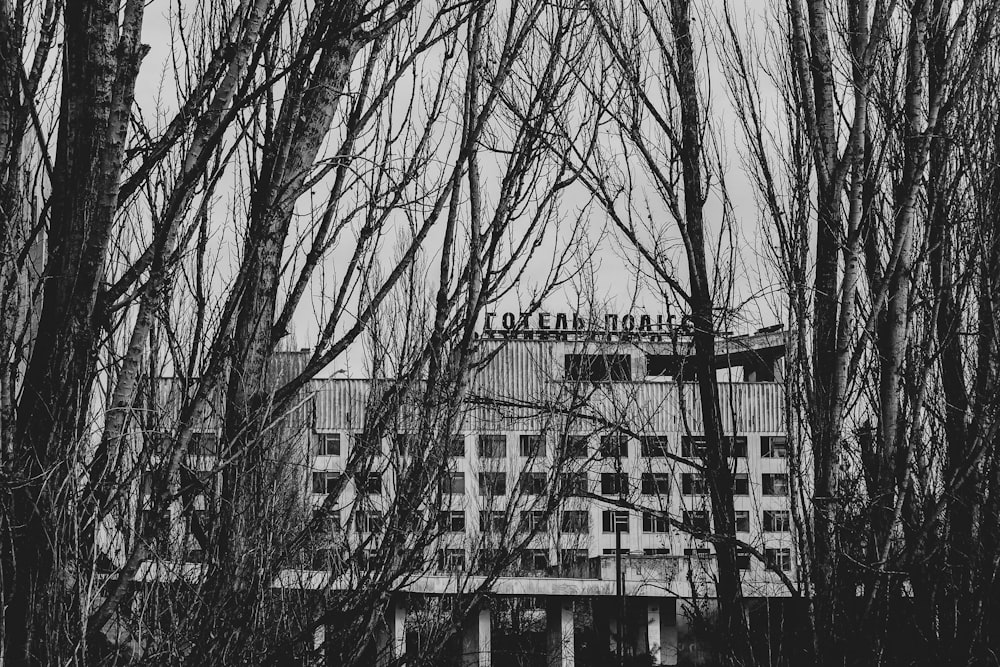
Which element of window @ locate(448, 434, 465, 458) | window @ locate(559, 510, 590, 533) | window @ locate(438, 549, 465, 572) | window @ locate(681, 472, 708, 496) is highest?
window @ locate(448, 434, 465, 458)

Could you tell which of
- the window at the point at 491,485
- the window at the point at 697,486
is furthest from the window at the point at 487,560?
the window at the point at 697,486

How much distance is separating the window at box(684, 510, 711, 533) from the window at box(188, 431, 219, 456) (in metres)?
3.83

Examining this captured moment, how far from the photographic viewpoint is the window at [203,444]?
3027 millimetres

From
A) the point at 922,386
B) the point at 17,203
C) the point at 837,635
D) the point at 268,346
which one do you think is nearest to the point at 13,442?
the point at 17,203

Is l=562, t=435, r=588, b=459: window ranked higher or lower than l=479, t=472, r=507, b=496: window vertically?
higher

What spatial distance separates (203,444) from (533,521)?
1787 mm

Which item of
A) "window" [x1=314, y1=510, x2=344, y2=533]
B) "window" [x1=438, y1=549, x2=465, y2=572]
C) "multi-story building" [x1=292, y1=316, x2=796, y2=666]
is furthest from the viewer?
"window" [x1=438, y1=549, x2=465, y2=572]

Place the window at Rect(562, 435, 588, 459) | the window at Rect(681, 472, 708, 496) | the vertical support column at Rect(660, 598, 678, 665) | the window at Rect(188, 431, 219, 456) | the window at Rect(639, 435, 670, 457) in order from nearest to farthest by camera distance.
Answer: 1. the window at Rect(188, 431, 219, 456)
2. the window at Rect(562, 435, 588, 459)
3. the window at Rect(639, 435, 670, 457)
4. the window at Rect(681, 472, 708, 496)
5. the vertical support column at Rect(660, 598, 678, 665)

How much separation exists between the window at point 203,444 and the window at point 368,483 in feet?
1.94

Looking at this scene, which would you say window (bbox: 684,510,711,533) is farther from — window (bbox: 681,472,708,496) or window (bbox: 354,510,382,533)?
window (bbox: 354,510,382,533)

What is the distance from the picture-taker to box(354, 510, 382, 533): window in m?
3.88

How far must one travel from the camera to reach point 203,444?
3148 mm

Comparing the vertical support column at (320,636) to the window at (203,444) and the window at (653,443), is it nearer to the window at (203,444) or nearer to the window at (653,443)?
the window at (203,444)

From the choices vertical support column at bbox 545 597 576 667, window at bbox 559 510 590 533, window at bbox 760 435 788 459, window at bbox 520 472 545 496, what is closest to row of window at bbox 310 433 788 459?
window at bbox 520 472 545 496
